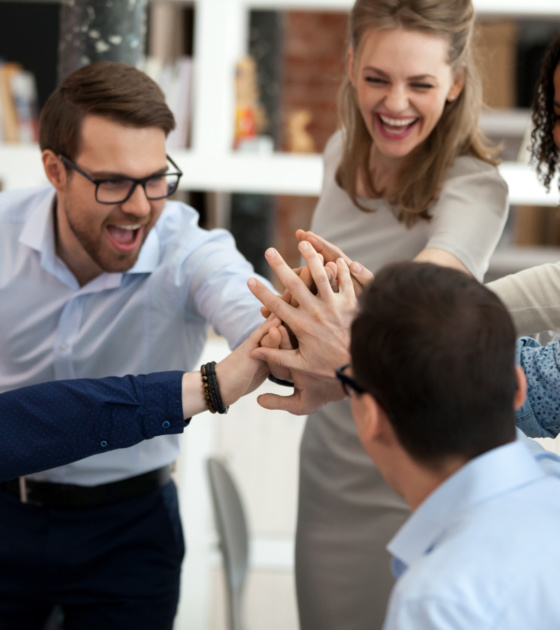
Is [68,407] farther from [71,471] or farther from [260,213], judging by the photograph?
[260,213]

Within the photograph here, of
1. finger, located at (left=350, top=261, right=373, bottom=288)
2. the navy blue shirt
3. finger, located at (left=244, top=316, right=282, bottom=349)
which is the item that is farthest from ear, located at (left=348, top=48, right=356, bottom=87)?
the navy blue shirt

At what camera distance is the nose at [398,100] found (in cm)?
153

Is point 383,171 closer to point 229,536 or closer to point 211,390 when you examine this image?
point 211,390

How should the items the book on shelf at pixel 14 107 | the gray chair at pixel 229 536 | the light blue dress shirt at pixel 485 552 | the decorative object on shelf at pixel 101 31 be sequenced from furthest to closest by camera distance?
the book on shelf at pixel 14 107 → the gray chair at pixel 229 536 → the decorative object on shelf at pixel 101 31 → the light blue dress shirt at pixel 485 552

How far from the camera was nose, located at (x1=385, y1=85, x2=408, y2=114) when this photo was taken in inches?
Result: 60.1

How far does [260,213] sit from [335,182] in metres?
1.62

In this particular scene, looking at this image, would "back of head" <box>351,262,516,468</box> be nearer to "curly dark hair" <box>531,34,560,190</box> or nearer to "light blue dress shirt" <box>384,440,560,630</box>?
"light blue dress shirt" <box>384,440,560,630</box>

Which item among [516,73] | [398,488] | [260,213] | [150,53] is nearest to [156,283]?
[398,488]

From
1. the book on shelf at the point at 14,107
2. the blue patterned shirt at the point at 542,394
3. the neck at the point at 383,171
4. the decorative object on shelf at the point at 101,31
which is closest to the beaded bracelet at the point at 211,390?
the blue patterned shirt at the point at 542,394

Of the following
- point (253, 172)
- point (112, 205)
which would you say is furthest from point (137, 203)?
point (253, 172)

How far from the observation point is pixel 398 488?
0.95 m

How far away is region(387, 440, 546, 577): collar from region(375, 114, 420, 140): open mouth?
34.3 inches

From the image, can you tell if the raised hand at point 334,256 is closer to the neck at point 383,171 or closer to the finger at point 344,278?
the finger at point 344,278

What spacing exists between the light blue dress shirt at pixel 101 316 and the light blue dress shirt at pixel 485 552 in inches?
32.8
